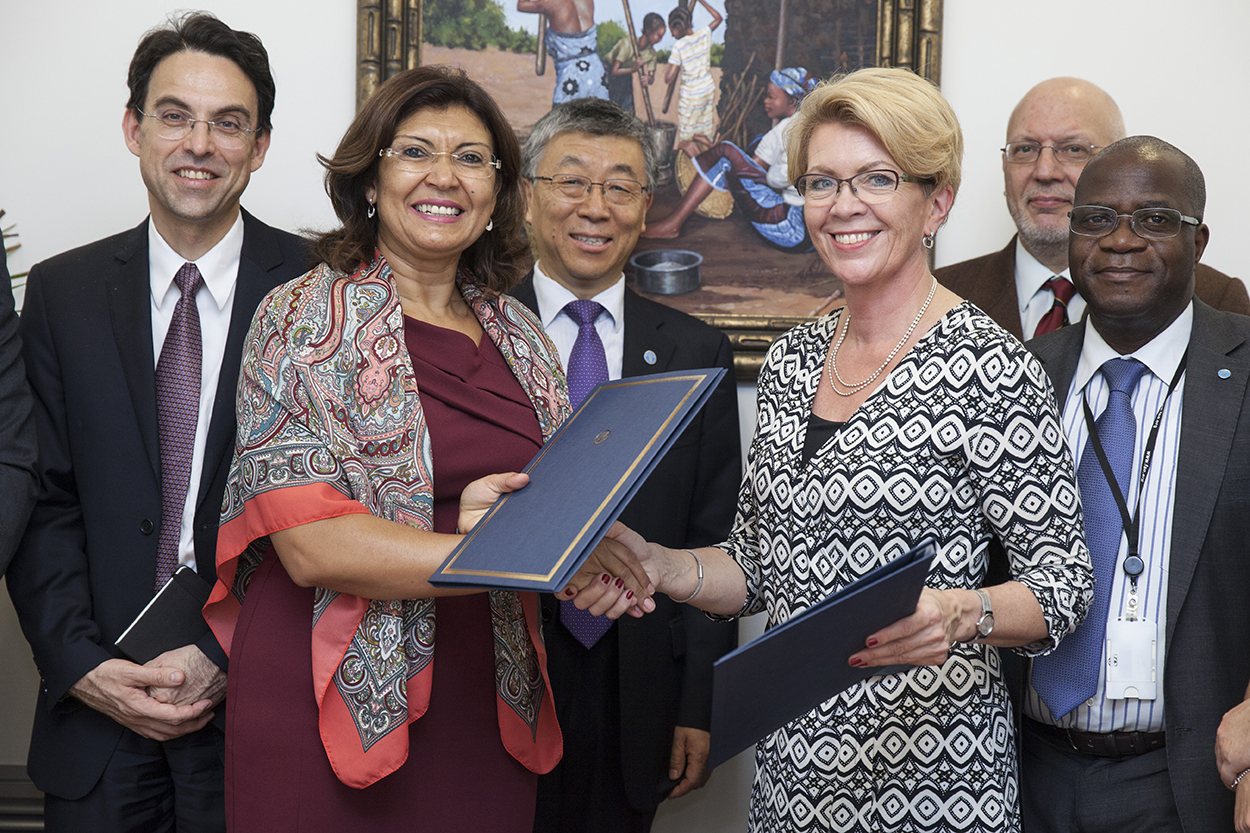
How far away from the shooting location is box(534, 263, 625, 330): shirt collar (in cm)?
284

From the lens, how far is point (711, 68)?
3156 millimetres

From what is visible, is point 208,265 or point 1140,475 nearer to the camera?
point 1140,475

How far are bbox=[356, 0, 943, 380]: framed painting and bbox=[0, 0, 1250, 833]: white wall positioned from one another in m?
0.18

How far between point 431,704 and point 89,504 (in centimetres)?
96

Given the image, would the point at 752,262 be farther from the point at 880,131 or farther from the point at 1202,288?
the point at 880,131

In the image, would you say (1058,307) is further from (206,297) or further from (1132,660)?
(206,297)

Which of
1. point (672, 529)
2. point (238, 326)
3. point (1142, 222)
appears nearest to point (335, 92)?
point (238, 326)

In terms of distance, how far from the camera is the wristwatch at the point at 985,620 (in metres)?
1.59

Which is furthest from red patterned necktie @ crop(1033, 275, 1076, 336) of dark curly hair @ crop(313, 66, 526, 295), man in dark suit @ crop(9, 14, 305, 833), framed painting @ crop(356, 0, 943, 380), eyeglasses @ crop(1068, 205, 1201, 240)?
man in dark suit @ crop(9, 14, 305, 833)

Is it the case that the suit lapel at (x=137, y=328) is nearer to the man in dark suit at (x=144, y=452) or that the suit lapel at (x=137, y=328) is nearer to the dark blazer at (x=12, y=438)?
the man in dark suit at (x=144, y=452)

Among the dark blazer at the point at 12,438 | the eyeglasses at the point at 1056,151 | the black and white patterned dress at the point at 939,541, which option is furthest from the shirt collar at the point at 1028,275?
the dark blazer at the point at 12,438

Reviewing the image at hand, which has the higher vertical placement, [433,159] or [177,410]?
[433,159]

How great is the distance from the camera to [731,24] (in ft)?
10.3

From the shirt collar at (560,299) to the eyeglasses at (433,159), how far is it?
85 cm
